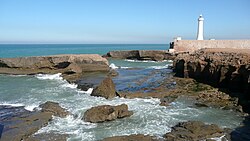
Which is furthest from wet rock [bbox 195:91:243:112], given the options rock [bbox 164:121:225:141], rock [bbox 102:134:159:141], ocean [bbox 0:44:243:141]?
rock [bbox 102:134:159:141]

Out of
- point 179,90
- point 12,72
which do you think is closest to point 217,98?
point 179,90

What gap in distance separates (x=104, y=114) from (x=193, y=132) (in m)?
3.96

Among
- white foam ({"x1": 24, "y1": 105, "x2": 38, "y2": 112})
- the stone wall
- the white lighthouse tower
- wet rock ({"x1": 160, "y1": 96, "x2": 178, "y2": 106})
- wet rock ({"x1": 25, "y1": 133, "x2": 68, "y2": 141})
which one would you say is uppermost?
the white lighthouse tower

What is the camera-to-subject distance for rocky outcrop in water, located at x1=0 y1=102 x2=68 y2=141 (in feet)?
31.5

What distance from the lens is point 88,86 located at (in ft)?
61.6

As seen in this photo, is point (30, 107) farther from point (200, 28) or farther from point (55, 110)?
point (200, 28)

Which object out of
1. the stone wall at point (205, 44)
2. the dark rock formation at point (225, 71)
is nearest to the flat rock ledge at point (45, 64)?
the dark rock formation at point (225, 71)

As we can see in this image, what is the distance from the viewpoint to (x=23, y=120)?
11.3 metres

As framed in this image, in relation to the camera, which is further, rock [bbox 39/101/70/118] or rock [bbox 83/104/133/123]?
rock [bbox 39/101/70/118]

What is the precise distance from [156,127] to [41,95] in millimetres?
9050

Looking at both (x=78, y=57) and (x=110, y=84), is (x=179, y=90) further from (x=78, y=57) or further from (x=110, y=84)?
(x=78, y=57)

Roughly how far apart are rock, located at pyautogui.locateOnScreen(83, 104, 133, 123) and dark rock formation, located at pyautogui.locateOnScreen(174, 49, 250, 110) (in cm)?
635

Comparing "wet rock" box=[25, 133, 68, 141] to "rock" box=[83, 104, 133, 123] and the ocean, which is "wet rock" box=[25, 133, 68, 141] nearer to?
the ocean

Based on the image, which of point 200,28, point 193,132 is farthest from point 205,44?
point 193,132
